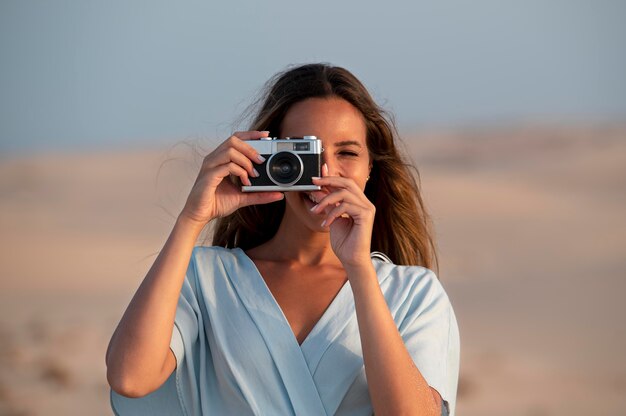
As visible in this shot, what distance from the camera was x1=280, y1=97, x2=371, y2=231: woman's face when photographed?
384cm

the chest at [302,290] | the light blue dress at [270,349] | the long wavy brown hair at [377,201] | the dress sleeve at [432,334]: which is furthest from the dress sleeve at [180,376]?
the dress sleeve at [432,334]

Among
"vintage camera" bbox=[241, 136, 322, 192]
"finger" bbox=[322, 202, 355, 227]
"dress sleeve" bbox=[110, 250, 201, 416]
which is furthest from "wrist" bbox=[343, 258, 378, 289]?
"dress sleeve" bbox=[110, 250, 201, 416]

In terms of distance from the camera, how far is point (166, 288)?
3.54 meters

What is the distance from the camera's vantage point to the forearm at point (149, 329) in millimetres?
3512

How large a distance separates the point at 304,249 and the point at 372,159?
15.6 inches

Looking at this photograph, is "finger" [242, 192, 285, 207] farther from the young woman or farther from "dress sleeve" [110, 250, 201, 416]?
"dress sleeve" [110, 250, 201, 416]

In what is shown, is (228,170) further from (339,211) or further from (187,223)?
(339,211)

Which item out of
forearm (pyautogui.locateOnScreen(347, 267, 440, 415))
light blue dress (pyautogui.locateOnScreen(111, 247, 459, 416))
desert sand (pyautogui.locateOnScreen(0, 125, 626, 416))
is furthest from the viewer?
desert sand (pyautogui.locateOnScreen(0, 125, 626, 416))

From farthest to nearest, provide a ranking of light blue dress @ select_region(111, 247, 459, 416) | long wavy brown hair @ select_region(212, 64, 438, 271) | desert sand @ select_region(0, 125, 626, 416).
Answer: desert sand @ select_region(0, 125, 626, 416)
long wavy brown hair @ select_region(212, 64, 438, 271)
light blue dress @ select_region(111, 247, 459, 416)

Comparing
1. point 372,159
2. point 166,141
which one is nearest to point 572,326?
point 166,141

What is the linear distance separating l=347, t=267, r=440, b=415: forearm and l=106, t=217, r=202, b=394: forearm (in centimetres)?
49

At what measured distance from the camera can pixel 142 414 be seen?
3.89m

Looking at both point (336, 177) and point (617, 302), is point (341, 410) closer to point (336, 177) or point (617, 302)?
point (336, 177)

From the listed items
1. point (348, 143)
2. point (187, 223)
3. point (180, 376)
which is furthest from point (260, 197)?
point (180, 376)
